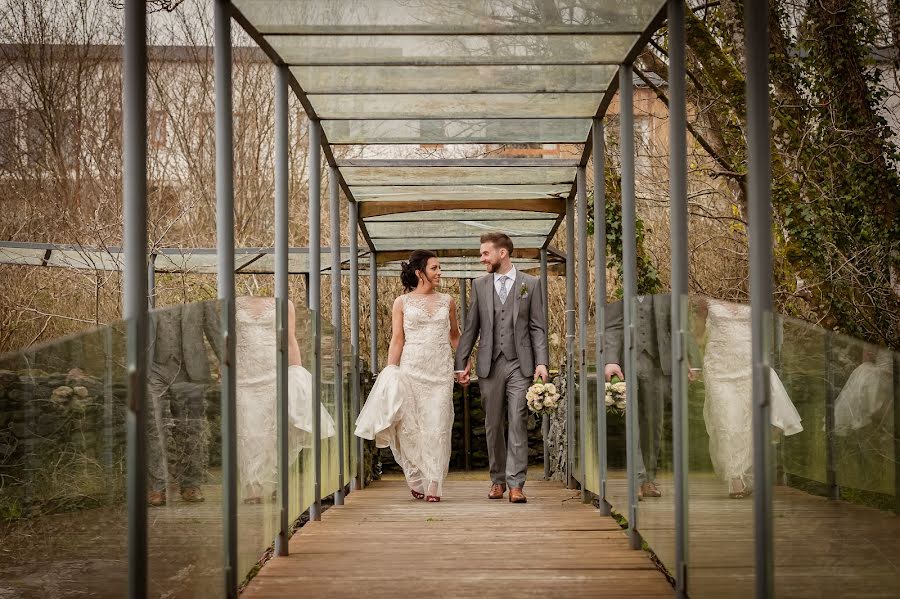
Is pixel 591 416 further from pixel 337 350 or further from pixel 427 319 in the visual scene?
pixel 337 350

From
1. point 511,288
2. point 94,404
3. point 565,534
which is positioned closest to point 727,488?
point 94,404

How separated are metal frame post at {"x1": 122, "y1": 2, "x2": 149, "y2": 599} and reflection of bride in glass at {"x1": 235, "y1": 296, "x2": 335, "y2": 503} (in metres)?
1.42

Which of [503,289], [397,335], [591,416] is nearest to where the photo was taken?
[591,416]

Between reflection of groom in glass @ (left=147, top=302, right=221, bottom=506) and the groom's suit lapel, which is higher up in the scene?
the groom's suit lapel

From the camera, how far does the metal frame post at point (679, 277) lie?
15.5 feet

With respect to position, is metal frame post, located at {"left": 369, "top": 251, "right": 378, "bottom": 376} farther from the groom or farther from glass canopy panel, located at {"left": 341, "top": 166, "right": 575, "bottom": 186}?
the groom

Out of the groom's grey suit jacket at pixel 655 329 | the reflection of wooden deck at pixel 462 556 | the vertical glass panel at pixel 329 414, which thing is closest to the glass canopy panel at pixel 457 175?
the vertical glass panel at pixel 329 414

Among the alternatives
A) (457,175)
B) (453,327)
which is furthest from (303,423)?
(457,175)

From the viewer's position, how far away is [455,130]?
29.5 feet

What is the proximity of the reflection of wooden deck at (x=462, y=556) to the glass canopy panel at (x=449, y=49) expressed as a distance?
280 centimetres

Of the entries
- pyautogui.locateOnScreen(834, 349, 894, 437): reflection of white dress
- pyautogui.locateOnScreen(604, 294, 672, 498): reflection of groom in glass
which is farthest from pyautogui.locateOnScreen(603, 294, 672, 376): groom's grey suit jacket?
pyautogui.locateOnScreen(834, 349, 894, 437): reflection of white dress

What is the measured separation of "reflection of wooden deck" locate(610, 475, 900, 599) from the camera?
3043mm

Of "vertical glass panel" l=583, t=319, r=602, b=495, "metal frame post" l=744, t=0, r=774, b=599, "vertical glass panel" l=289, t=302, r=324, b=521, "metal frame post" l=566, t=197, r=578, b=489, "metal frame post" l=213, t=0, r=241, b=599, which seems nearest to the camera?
"metal frame post" l=744, t=0, r=774, b=599

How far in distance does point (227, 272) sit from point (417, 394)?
4.33 meters
